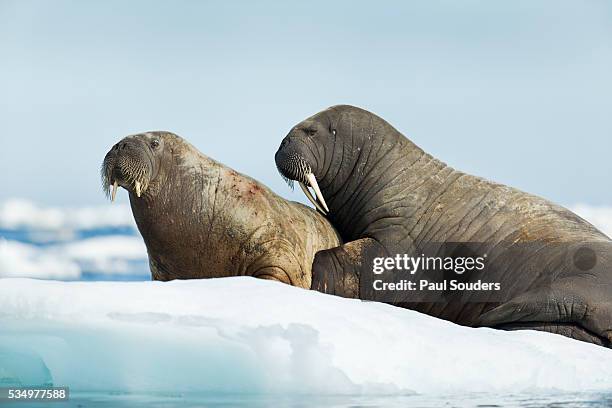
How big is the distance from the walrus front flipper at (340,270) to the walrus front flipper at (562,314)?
52.4 inches

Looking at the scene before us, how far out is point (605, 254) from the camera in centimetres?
1000

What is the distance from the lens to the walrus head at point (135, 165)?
1044 cm

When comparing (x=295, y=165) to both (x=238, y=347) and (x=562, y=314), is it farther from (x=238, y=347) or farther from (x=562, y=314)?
(x=238, y=347)

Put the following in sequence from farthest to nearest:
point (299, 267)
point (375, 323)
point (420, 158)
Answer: point (420, 158), point (299, 267), point (375, 323)

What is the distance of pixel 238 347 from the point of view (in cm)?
689

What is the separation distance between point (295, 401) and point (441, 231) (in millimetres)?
4529

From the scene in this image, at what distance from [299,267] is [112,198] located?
1.94 m

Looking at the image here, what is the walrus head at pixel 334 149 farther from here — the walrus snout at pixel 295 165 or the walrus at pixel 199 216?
the walrus at pixel 199 216

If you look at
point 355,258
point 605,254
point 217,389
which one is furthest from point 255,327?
point 605,254

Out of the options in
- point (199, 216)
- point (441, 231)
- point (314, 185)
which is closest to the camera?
point (199, 216)

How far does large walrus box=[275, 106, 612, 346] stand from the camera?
9.87 m

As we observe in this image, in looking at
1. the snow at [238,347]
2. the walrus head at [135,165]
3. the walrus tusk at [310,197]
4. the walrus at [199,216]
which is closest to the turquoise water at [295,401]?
the snow at [238,347]

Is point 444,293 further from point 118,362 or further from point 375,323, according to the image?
point 118,362

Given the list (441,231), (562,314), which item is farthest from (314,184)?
(562,314)
